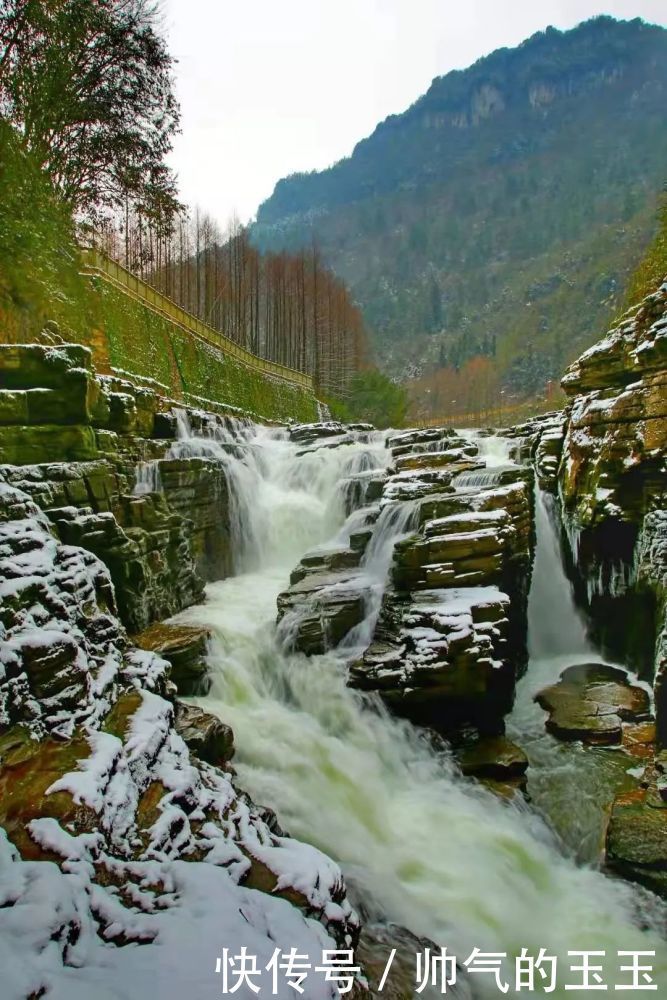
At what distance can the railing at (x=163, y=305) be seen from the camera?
58.8ft

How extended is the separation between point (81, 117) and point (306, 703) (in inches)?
576

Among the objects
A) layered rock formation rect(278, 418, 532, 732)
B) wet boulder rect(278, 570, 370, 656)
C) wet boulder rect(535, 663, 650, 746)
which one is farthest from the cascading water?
wet boulder rect(278, 570, 370, 656)

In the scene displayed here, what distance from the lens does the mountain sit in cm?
9081

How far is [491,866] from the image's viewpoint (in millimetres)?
5965

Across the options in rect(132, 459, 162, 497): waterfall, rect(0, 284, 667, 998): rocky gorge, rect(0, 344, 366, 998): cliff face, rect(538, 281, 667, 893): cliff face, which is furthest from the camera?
rect(132, 459, 162, 497): waterfall

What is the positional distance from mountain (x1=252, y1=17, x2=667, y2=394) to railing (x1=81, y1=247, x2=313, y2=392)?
43.1 meters

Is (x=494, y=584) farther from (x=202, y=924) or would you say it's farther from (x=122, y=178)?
(x=122, y=178)

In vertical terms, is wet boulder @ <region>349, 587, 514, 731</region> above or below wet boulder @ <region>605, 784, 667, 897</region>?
Answer: above

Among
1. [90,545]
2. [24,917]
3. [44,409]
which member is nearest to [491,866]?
[24,917]

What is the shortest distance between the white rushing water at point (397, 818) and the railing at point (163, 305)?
12715 millimetres

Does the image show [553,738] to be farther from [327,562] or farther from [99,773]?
[99,773]

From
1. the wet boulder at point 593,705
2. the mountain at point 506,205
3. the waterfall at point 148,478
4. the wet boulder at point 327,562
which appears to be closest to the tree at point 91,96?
the waterfall at point 148,478

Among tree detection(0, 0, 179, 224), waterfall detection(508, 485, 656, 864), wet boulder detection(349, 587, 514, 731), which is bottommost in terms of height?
waterfall detection(508, 485, 656, 864)

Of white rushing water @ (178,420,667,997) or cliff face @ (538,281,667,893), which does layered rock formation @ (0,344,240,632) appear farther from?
cliff face @ (538,281,667,893)
